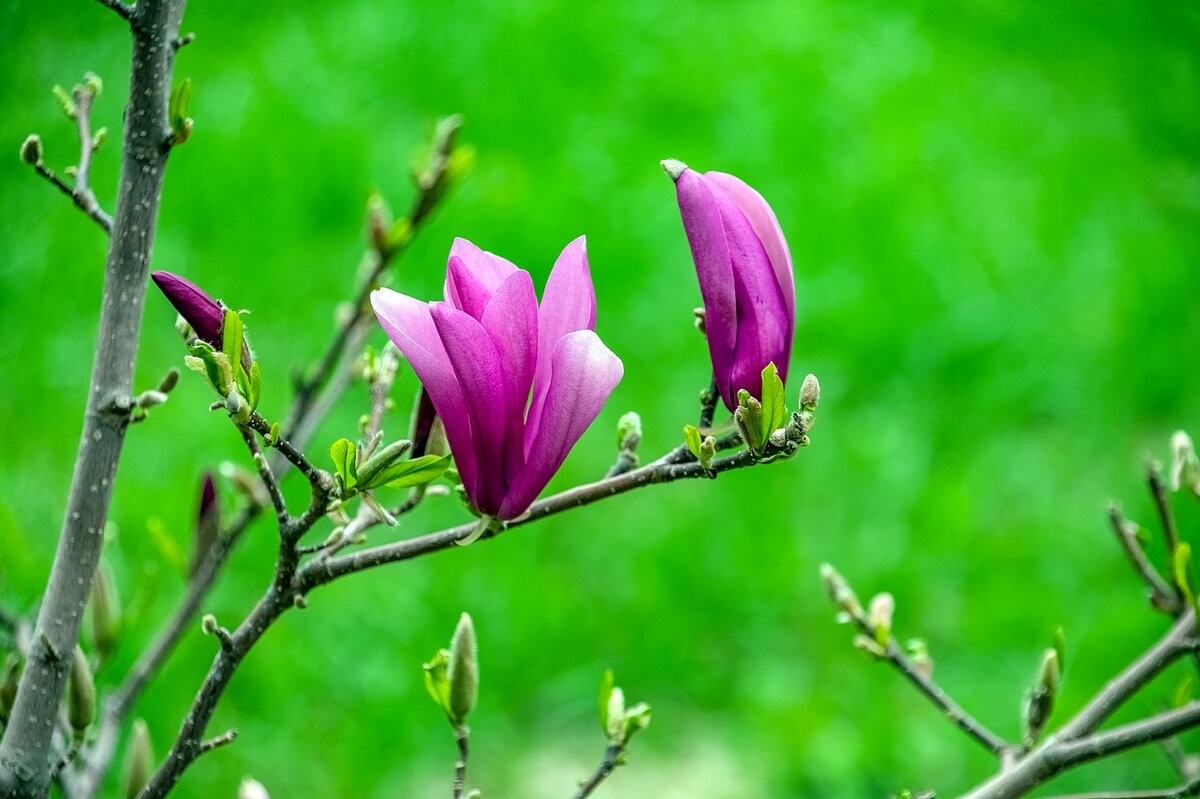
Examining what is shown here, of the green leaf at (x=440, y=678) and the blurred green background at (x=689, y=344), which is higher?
the blurred green background at (x=689, y=344)

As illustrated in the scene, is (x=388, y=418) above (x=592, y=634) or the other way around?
above

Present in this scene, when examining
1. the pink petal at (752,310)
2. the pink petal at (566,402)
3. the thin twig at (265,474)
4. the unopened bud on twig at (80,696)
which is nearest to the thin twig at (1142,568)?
the pink petal at (752,310)

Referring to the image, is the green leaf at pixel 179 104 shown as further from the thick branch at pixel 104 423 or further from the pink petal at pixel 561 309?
the pink petal at pixel 561 309

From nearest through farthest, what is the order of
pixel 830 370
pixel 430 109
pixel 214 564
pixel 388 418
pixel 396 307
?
1. pixel 396 307
2. pixel 214 564
3. pixel 388 418
4. pixel 830 370
5. pixel 430 109

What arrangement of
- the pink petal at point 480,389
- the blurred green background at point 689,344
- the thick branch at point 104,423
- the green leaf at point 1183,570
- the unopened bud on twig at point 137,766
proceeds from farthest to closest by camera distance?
the blurred green background at point 689,344 < the unopened bud on twig at point 137,766 < the green leaf at point 1183,570 < the thick branch at point 104,423 < the pink petal at point 480,389

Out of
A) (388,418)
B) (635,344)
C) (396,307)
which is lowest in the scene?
(396,307)

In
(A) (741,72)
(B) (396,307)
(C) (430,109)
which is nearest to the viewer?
(B) (396,307)

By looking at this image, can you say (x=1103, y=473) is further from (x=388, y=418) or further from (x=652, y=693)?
(x=388, y=418)

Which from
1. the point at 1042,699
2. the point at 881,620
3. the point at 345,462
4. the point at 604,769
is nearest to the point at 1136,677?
the point at 1042,699

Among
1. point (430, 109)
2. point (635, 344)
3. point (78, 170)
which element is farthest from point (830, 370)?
point (78, 170)
